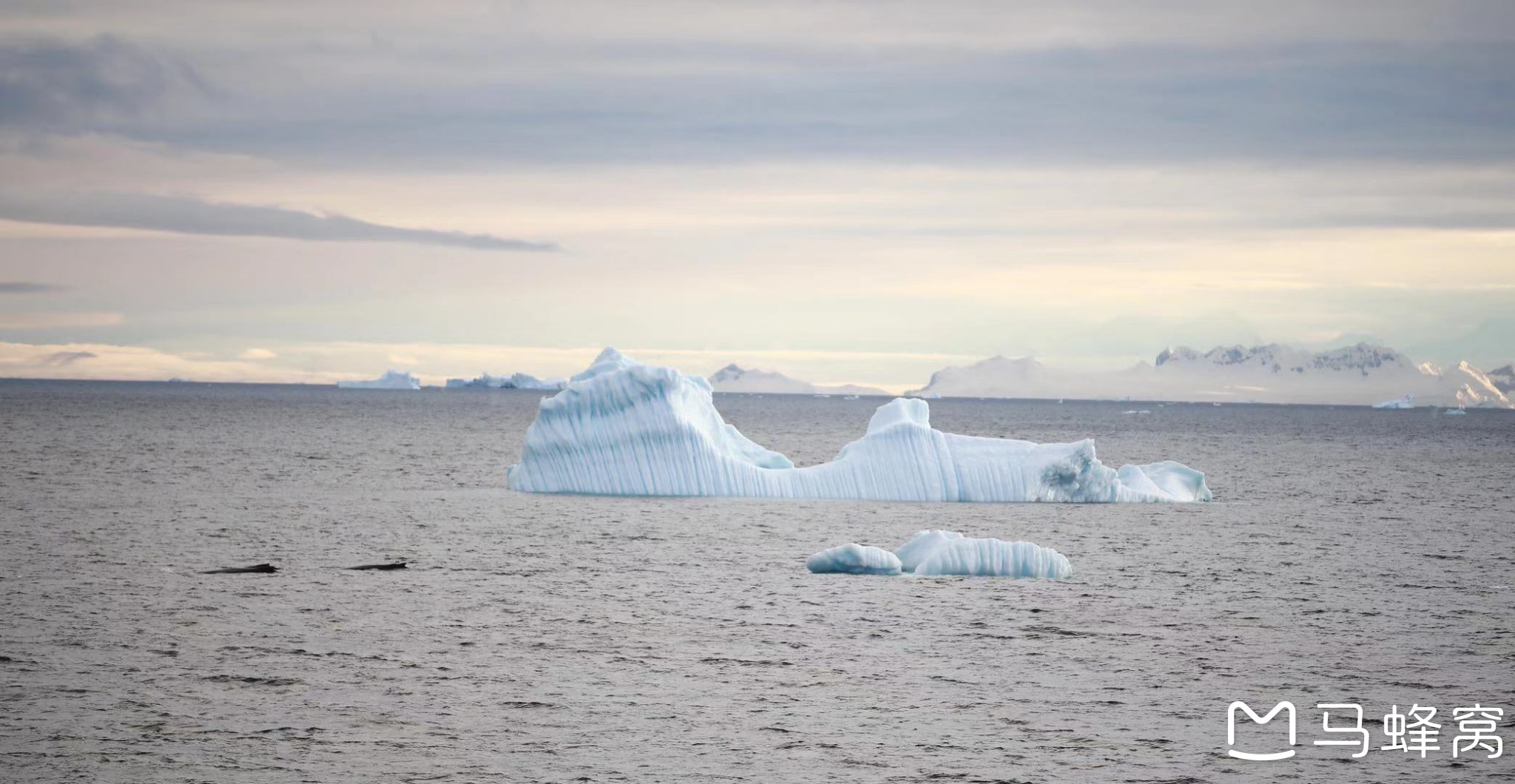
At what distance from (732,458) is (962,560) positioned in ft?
45.6

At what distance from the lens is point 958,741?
484 inches

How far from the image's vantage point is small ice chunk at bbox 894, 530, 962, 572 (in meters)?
22.4

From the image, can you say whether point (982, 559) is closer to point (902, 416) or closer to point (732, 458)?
point (902, 416)

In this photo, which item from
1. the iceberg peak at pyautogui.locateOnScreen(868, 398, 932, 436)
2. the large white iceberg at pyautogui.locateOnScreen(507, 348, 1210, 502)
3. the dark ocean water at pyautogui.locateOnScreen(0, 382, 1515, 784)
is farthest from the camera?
the iceberg peak at pyautogui.locateOnScreen(868, 398, 932, 436)

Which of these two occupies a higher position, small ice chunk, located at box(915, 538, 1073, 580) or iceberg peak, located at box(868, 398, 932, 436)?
iceberg peak, located at box(868, 398, 932, 436)

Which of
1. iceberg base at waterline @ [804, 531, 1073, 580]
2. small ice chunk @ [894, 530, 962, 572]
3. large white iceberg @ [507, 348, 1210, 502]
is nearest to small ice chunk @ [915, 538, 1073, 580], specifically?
iceberg base at waterline @ [804, 531, 1073, 580]

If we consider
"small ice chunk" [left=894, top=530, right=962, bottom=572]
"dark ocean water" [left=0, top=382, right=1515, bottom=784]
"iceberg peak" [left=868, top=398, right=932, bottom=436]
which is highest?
"iceberg peak" [left=868, top=398, right=932, bottom=436]

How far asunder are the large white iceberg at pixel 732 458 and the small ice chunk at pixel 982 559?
423 inches

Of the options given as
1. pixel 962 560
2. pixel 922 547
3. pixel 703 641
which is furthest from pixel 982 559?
pixel 703 641

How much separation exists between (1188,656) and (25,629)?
508 inches

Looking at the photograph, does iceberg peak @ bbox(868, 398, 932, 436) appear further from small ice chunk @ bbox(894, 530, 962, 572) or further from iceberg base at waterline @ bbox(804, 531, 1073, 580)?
iceberg base at waterline @ bbox(804, 531, 1073, 580)

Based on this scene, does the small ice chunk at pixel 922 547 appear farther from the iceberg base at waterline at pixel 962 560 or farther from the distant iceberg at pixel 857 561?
the distant iceberg at pixel 857 561

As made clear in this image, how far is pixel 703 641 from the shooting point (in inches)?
665

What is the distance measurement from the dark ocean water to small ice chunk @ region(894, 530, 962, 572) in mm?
777
